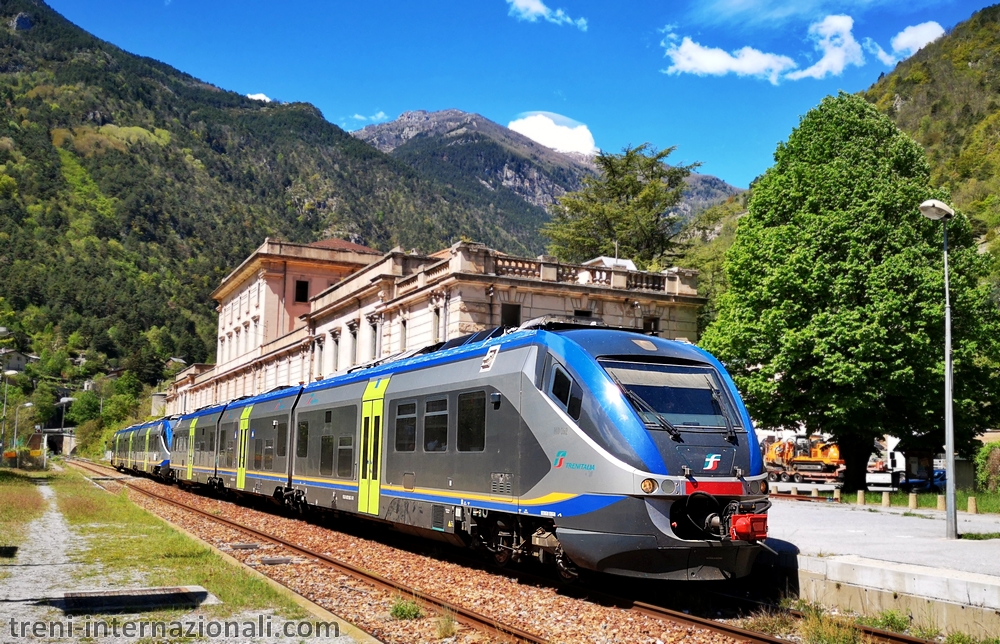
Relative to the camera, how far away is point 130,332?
175 m

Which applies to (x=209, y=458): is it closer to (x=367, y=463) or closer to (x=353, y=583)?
(x=367, y=463)

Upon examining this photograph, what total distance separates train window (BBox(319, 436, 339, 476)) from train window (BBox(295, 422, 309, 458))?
47.5 inches

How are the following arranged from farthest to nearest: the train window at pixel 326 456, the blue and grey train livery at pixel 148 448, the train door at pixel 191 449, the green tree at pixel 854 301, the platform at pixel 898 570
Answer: the blue and grey train livery at pixel 148 448
the train door at pixel 191 449
the green tree at pixel 854 301
the train window at pixel 326 456
the platform at pixel 898 570

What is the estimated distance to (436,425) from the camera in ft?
49.3

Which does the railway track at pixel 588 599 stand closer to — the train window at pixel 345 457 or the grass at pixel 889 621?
the grass at pixel 889 621

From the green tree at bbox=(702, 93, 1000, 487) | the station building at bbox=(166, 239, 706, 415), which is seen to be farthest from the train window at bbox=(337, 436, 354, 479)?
the green tree at bbox=(702, 93, 1000, 487)

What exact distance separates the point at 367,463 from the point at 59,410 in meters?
162

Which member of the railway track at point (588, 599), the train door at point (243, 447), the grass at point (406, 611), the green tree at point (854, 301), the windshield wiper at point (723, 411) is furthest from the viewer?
the green tree at point (854, 301)

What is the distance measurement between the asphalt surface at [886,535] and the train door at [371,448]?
281 inches

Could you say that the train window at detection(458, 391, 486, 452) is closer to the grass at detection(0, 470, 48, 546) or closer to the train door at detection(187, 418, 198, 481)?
the grass at detection(0, 470, 48, 546)

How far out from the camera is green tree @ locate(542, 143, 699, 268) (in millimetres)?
59156

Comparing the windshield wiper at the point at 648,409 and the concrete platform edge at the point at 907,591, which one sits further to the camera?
the windshield wiper at the point at 648,409

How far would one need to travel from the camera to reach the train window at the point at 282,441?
2352 centimetres

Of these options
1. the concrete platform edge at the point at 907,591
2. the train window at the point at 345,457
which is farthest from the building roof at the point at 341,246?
the concrete platform edge at the point at 907,591
